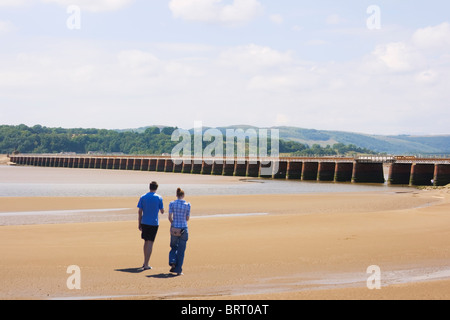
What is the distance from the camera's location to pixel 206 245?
15.2 m

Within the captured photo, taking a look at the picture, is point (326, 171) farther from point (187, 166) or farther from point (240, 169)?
point (187, 166)

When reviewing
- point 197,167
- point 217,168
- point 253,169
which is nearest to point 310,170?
point 253,169

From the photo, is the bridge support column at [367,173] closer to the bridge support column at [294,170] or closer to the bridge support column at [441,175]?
the bridge support column at [441,175]

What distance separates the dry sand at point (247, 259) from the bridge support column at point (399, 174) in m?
42.3

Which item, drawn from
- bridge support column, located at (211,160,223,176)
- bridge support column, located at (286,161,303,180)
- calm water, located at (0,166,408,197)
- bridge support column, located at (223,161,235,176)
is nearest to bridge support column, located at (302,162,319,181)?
bridge support column, located at (286,161,303,180)

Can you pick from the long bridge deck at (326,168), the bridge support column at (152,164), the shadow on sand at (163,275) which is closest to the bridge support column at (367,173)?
the long bridge deck at (326,168)

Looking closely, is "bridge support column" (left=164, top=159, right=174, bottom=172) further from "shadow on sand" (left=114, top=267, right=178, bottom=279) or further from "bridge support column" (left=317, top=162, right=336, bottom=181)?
"shadow on sand" (left=114, top=267, right=178, bottom=279)

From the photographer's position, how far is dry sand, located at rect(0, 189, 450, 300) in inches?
394

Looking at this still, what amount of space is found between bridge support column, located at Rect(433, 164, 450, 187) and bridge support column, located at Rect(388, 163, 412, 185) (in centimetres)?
579

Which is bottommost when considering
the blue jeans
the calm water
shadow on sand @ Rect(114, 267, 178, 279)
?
the calm water
